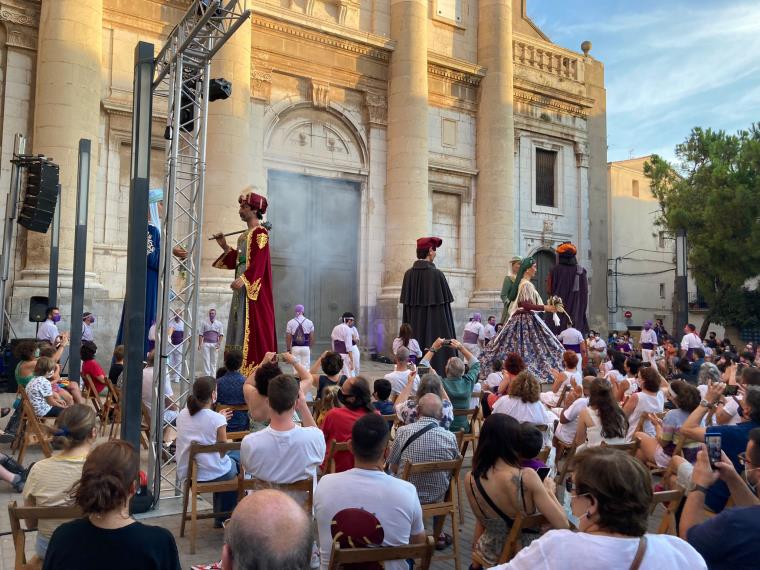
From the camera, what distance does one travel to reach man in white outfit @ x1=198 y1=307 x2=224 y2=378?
14.2 m

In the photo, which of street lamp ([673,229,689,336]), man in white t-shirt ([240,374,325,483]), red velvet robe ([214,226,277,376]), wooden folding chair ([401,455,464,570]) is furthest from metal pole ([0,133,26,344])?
street lamp ([673,229,689,336])

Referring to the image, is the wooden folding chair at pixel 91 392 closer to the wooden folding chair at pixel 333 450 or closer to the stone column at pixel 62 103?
the stone column at pixel 62 103

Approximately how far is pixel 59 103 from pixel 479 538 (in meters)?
13.1

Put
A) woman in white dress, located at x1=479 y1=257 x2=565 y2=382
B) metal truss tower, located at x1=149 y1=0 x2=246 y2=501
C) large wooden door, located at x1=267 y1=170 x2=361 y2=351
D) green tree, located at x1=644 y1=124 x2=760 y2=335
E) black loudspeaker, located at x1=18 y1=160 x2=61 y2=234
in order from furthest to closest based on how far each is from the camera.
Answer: green tree, located at x1=644 y1=124 x2=760 y2=335, large wooden door, located at x1=267 y1=170 x2=361 y2=351, woman in white dress, located at x1=479 y1=257 x2=565 y2=382, black loudspeaker, located at x1=18 y1=160 x2=61 y2=234, metal truss tower, located at x1=149 y1=0 x2=246 y2=501

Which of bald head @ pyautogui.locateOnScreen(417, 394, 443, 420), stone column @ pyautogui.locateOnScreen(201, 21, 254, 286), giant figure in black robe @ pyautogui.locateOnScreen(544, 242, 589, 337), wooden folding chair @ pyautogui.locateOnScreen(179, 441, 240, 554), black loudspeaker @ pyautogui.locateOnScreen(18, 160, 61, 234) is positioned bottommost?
wooden folding chair @ pyautogui.locateOnScreen(179, 441, 240, 554)

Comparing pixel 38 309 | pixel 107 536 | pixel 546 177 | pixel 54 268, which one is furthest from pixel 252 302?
pixel 546 177

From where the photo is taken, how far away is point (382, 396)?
20.2ft

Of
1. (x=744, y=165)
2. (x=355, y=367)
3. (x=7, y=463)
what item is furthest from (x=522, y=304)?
(x=744, y=165)

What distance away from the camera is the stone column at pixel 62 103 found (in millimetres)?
13344

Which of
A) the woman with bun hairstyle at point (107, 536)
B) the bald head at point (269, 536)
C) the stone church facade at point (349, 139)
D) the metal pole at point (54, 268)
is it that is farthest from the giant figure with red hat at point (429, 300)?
the bald head at point (269, 536)

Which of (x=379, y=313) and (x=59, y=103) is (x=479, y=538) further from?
(x=379, y=313)

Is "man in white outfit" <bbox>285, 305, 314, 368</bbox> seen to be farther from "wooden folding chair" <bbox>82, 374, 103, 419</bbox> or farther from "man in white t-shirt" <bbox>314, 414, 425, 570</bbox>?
"man in white t-shirt" <bbox>314, 414, 425, 570</bbox>

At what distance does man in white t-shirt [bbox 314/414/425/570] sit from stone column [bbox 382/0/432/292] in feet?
50.8

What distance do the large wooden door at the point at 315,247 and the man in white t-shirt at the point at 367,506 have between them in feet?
49.4
